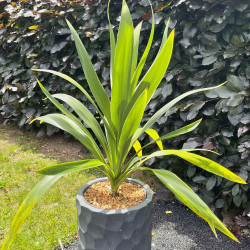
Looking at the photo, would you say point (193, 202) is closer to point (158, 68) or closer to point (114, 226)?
point (114, 226)

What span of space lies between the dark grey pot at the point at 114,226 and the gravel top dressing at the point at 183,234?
0.69 meters

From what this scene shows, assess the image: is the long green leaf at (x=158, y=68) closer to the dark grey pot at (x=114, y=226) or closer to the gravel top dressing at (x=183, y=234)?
the dark grey pot at (x=114, y=226)

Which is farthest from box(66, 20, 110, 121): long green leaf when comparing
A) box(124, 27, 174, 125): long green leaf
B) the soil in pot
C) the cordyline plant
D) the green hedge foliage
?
the green hedge foliage

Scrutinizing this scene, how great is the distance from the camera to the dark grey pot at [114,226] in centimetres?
126

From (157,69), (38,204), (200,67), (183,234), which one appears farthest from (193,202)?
(38,204)

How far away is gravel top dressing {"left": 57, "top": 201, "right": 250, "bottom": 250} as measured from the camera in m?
1.98

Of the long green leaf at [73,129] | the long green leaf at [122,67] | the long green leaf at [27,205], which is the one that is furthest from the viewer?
the long green leaf at [73,129]

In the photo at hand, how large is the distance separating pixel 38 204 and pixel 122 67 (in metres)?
1.60

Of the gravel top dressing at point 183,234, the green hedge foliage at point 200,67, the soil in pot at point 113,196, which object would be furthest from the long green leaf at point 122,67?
the gravel top dressing at point 183,234

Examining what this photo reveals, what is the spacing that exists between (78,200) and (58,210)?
40.1 inches

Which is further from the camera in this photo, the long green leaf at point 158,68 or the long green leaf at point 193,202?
the long green leaf at point 158,68

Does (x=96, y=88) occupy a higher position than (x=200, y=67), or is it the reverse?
(x=96, y=88)

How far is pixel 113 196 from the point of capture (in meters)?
1.44

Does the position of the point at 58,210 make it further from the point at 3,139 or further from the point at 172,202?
the point at 3,139
